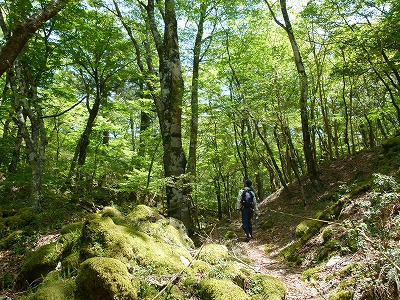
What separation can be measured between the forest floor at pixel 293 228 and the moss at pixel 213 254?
1057 millimetres

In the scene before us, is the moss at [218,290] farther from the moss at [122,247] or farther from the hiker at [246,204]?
the hiker at [246,204]

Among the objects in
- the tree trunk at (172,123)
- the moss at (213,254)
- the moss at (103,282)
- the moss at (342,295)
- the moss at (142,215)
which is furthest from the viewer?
the tree trunk at (172,123)

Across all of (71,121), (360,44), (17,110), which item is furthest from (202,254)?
(71,121)

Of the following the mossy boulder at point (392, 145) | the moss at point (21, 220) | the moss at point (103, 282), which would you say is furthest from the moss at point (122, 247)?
the mossy boulder at point (392, 145)

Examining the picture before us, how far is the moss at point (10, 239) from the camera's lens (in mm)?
5223

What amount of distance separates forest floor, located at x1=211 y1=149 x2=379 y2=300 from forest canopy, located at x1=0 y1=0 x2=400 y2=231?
3.41ft

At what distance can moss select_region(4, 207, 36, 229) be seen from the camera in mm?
6187

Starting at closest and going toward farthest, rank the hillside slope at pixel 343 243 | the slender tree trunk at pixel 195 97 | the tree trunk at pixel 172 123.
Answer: the hillside slope at pixel 343 243 < the tree trunk at pixel 172 123 < the slender tree trunk at pixel 195 97

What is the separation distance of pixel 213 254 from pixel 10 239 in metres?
4.02

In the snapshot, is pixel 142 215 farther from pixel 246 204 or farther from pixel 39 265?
pixel 246 204

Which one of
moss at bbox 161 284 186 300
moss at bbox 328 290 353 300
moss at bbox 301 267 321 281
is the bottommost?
moss at bbox 301 267 321 281

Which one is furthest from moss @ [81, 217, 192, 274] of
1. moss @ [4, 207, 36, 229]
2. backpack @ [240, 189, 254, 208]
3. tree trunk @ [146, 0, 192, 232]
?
backpack @ [240, 189, 254, 208]

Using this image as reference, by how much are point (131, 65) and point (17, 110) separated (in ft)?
24.1

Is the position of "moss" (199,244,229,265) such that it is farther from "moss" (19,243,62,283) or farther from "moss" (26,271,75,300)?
"moss" (19,243,62,283)
